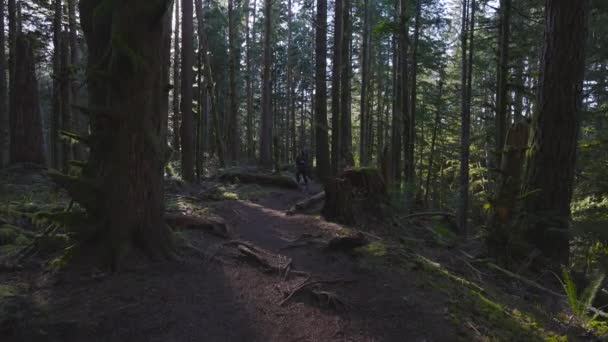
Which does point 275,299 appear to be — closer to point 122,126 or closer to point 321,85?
point 122,126

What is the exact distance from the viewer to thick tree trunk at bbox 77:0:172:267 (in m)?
4.43

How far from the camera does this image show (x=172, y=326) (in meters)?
3.46

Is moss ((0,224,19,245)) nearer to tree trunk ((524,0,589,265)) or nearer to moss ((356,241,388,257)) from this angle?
moss ((356,241,388,257))

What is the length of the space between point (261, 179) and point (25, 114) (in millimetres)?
8775

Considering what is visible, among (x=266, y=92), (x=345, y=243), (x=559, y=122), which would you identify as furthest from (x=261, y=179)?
(x=559, y=122)

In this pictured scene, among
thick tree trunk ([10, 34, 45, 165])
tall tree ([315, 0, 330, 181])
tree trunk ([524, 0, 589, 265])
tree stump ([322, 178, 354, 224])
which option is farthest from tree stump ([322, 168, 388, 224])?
thick tree trunk ([10, 34, 45, 165])

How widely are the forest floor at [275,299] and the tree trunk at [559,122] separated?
42.9 inches

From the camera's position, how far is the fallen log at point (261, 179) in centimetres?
1526

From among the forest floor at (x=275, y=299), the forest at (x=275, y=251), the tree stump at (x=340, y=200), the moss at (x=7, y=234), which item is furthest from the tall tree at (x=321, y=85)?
the moss at (x=7, y=234)

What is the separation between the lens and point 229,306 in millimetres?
3963

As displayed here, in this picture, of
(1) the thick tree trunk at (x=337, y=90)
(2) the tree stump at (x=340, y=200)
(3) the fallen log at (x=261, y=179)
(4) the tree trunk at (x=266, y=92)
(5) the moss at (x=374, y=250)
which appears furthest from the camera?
(4) the tree trunk at (x=266, y=92)

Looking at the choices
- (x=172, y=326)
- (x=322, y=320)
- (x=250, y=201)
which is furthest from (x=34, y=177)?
(x=322, y=320)

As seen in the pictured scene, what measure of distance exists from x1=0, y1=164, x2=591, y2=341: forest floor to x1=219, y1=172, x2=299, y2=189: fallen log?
8.91 meters

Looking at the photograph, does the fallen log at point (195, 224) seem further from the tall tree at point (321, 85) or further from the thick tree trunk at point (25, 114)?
the thick tree trunk at point (25, 114)
